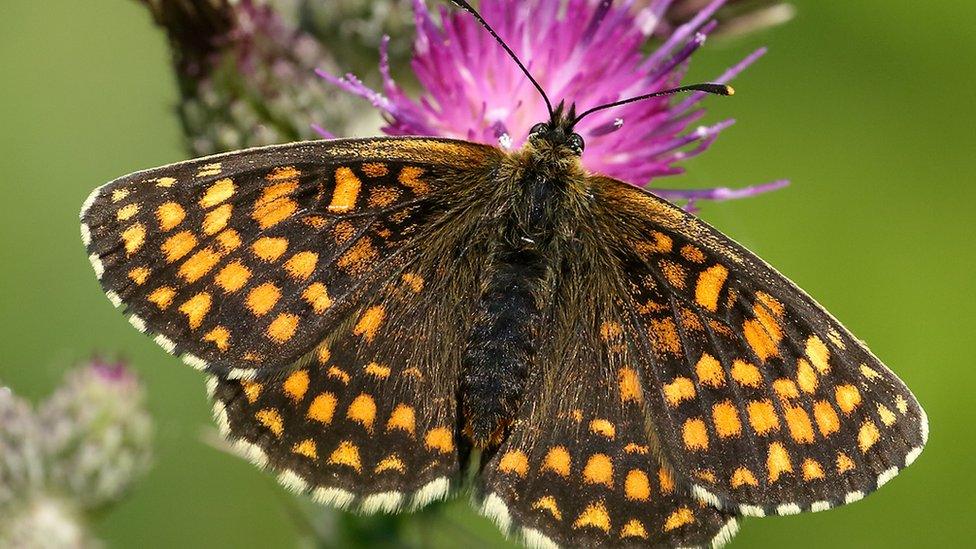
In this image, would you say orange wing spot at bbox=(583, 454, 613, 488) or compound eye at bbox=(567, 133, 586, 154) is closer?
orange wing spot at bbox=(583, 454, 613, 488)

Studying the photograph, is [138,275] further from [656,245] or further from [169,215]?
Result: [656,245]

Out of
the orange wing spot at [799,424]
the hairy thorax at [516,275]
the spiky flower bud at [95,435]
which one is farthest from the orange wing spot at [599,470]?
the spiky flower bud at [95,435]

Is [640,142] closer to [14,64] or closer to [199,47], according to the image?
[199,47]

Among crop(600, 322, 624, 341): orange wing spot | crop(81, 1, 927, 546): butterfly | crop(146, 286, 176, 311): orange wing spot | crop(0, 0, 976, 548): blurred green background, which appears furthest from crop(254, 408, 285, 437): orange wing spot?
crop(0, 0, 976, 548): blurred green background

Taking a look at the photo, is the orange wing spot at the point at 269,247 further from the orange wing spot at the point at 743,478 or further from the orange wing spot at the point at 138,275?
the orange wing spot at the point at 743,478

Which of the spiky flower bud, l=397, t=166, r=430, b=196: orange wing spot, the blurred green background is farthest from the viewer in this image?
the blurred green background

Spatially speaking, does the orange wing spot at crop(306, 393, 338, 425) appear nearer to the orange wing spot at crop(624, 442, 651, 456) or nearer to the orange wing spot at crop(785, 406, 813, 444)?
the orange wing spot at crop(624, 442, 651, 456)
